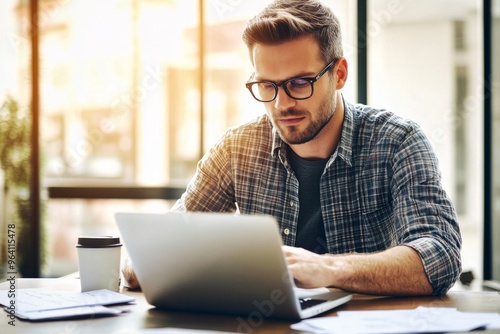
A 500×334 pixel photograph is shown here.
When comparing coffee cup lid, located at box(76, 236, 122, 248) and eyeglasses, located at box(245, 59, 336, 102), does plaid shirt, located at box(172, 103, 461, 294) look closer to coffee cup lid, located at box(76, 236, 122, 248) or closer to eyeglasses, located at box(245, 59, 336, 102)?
eyeglasses, located at box(245, 59, 336, 102)

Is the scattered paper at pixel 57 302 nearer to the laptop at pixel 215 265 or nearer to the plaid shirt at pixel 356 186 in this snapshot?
the laptop at pixel 215 265

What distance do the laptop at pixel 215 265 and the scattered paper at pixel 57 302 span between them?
102 mm

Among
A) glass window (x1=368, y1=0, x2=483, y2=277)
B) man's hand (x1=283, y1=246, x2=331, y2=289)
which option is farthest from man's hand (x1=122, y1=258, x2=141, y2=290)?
glass window (x1=368, y1=0, x2=483, y2=277)

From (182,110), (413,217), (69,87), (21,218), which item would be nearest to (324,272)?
(413,217)

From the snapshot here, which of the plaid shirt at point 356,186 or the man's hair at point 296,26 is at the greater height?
the man's hair at point 296,26

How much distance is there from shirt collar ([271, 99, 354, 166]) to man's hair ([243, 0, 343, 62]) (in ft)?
0.60

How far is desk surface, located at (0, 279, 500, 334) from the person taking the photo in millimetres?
1090

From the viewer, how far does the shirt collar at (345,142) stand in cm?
186

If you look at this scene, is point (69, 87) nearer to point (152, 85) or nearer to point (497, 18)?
point (152, 85)

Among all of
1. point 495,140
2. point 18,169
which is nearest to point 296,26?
point 495,140

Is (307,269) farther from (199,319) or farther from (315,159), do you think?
(315,159)

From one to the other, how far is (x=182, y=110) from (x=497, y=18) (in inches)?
81.2

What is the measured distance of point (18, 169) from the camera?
4148 mm

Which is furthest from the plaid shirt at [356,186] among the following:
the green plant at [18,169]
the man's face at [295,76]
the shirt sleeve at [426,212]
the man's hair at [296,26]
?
the green plant at [18,169]
